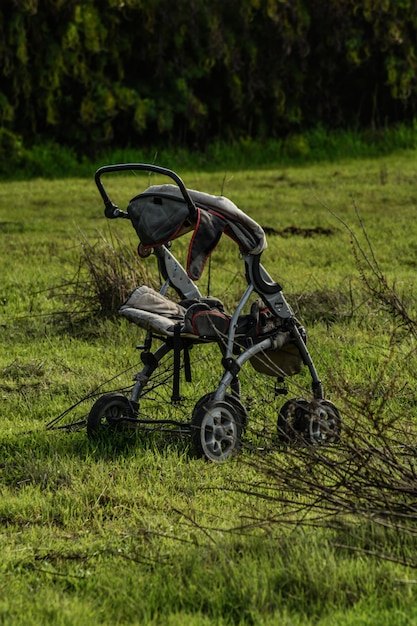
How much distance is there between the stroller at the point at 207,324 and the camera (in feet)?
17.5

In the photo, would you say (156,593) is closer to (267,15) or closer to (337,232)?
(337,232)

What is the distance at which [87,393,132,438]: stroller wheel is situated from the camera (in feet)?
18.7

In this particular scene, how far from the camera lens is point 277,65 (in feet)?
57.4

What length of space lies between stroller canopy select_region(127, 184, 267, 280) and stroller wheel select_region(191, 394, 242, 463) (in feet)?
1.97

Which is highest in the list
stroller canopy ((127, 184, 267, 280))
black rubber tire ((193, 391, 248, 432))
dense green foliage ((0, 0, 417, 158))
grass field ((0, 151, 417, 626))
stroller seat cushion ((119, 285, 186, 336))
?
dense green foliage ((0, 0, 417, 158))

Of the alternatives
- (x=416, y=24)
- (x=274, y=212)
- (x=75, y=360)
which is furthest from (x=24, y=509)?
(x=416, y=24)

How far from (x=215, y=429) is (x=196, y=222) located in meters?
0.94

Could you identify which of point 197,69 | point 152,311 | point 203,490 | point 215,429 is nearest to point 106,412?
point 152,311

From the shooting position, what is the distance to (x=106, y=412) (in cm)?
574

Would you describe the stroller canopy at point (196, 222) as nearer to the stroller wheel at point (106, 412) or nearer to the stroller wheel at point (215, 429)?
the stroller wheel at point (215, 429)

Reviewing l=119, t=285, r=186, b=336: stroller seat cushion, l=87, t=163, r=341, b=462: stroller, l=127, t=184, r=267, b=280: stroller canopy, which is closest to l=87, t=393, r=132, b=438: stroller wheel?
l=87, t=163, r=341, b=462: stroller

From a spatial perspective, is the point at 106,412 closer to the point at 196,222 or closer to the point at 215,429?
the point at 215,429

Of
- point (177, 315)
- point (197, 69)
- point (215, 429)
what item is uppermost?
point (197, 69)

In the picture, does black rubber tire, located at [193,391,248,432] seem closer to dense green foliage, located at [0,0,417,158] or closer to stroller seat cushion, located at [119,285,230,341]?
stroller seat cushion, located at [119,285,230,341]
